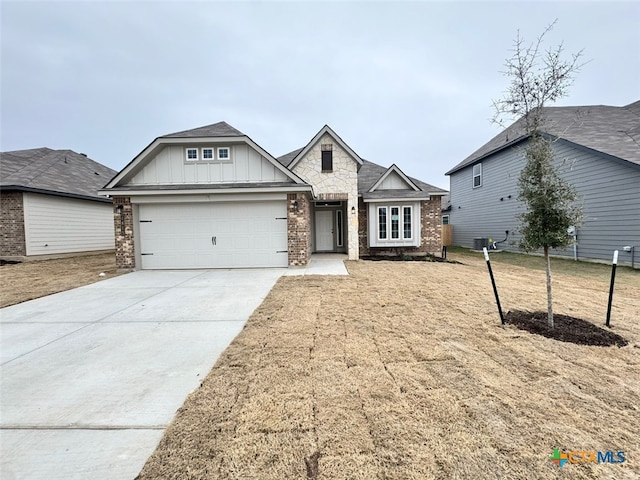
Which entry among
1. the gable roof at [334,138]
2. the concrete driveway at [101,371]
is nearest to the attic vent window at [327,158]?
the gable roof at [334,138]

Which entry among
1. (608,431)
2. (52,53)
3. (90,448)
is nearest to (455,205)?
(608,431)

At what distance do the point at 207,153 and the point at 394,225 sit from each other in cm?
843

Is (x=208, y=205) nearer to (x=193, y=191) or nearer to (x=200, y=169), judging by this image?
(x=193, y=191)

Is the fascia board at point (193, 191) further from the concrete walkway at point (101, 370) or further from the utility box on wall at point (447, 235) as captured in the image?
the utility box on wall at point (447, 235)

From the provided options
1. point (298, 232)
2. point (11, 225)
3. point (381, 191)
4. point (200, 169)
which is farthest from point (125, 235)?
point (381, 191)

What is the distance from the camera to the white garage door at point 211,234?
34.2ft

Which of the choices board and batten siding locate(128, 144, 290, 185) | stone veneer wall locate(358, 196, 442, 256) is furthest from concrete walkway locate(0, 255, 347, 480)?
stone veneer wall locate(358, 196, 442, 256)

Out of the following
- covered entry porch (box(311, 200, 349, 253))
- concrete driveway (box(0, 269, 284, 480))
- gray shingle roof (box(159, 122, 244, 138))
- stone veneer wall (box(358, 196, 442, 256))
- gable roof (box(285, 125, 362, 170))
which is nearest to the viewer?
concrete driveway (box(0, 269, 284, 480))

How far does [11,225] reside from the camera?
504 inches

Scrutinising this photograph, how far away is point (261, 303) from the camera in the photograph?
599cm

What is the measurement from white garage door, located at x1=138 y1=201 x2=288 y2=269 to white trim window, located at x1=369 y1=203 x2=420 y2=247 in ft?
15.7

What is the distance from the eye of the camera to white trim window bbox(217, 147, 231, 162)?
10.3 meters

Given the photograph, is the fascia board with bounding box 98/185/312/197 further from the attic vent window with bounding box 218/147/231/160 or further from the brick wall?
the brick wall

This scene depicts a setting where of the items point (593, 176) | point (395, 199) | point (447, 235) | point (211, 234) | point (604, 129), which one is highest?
point (604, 129)
